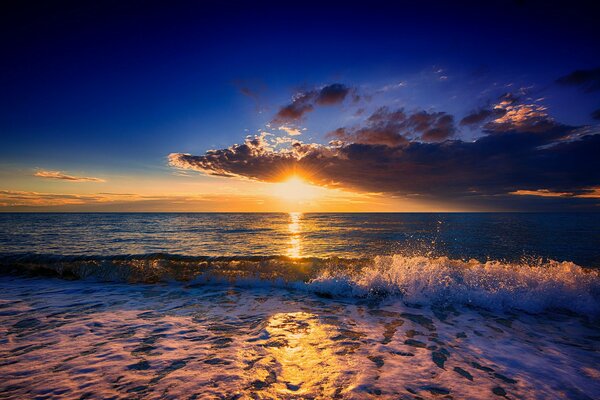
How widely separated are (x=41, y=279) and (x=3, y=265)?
14.1ft

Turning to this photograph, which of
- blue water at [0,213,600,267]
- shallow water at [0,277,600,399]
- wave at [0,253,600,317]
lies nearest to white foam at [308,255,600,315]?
wave at [0,253,600,317]

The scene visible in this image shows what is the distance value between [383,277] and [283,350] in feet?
21.0

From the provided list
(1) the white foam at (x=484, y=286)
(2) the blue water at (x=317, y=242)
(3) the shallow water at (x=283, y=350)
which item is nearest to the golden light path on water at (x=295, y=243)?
(2) the blue water at (x=317, y=242)

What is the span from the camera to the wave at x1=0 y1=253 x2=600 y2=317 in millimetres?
9414

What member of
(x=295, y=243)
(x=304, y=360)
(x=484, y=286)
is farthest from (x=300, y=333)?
(x=295, y=243)

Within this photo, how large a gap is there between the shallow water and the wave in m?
0.87

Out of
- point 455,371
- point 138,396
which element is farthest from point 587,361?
point 138,396

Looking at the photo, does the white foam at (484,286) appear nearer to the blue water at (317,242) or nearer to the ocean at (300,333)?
the ocean at (300,333)

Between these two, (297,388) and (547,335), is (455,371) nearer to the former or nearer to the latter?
(297,388)

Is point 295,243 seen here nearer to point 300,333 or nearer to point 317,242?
point 317,242

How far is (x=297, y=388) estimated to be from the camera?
4.18 metres

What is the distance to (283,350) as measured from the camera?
5.47 m

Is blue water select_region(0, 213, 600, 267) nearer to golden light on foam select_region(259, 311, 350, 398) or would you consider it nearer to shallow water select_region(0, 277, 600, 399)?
shallow water select_region(0, 277, 600, 399)

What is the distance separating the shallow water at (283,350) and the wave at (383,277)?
0.87m
